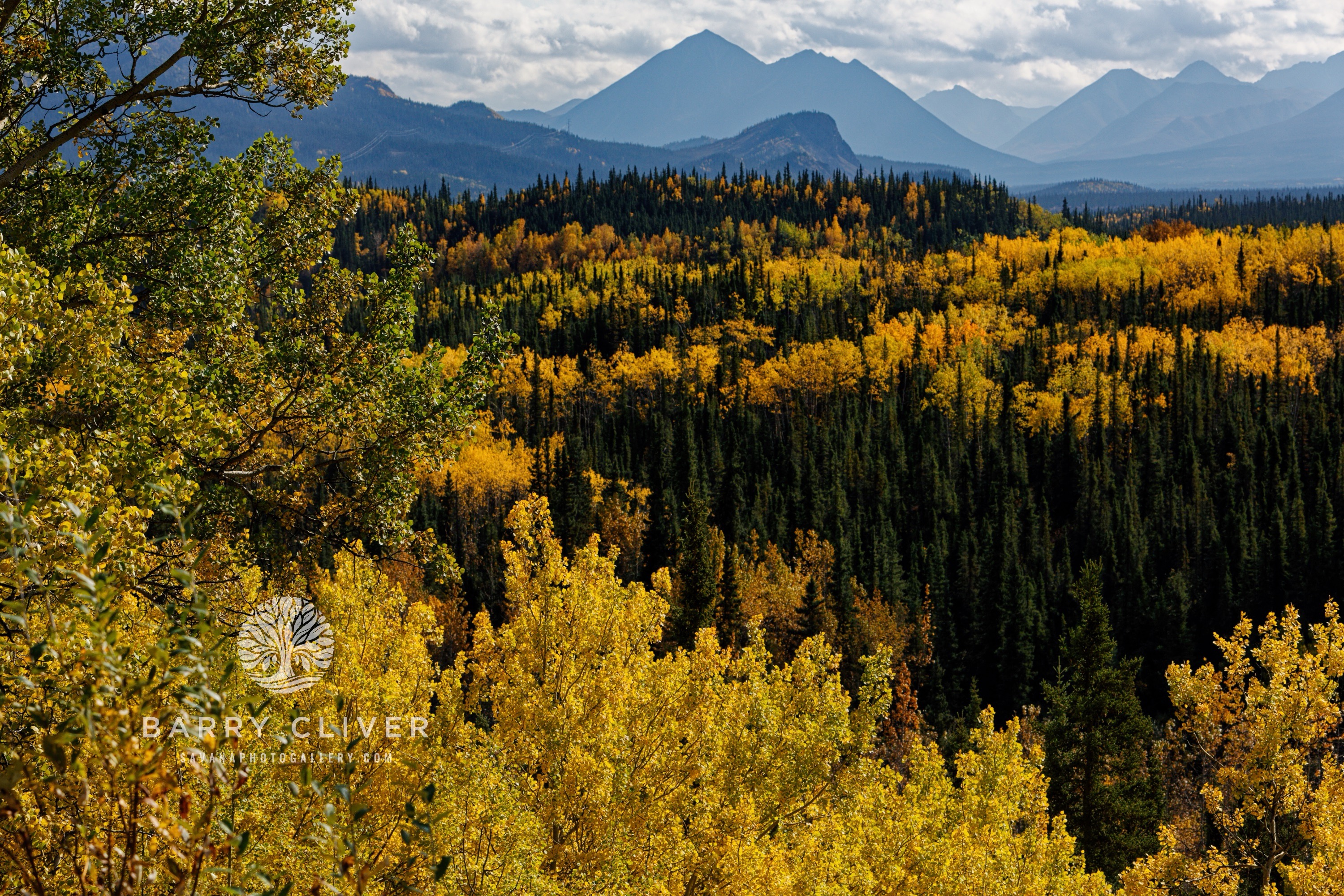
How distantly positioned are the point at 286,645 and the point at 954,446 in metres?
107

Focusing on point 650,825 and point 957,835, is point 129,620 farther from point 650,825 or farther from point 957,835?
point 957,835

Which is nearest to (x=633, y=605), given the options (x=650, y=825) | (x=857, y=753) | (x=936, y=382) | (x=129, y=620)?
(x=650, y=825)

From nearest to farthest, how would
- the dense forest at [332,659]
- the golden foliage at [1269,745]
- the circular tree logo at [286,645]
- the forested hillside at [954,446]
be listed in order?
1. the dense forest at [332,659]
2. the circular tree logo at [286,645]
3. the golden foliage at [1269,745]
4. the forested hillside at [954,446]

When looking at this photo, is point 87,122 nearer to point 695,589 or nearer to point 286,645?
point 286,645

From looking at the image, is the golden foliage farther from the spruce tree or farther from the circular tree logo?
the circular tree logo

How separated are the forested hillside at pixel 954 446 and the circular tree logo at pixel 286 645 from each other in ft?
20.6

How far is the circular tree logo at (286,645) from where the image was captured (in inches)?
510

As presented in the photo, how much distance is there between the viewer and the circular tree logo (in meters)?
12.9

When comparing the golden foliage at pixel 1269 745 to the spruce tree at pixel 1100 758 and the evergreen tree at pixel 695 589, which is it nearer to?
the spruce tree at pixel 1100 758

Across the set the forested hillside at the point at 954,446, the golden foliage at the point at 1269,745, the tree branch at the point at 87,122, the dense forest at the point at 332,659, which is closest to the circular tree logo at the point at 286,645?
the dense forest at the point at 332,659

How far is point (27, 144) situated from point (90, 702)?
9.72 meters

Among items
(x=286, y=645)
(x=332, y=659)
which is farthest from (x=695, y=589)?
(x=286, y=645)

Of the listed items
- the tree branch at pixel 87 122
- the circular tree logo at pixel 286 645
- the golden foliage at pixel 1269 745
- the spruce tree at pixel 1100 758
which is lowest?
the spruce tree at pixel 1100 758

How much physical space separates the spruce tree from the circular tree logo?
1179 inches
